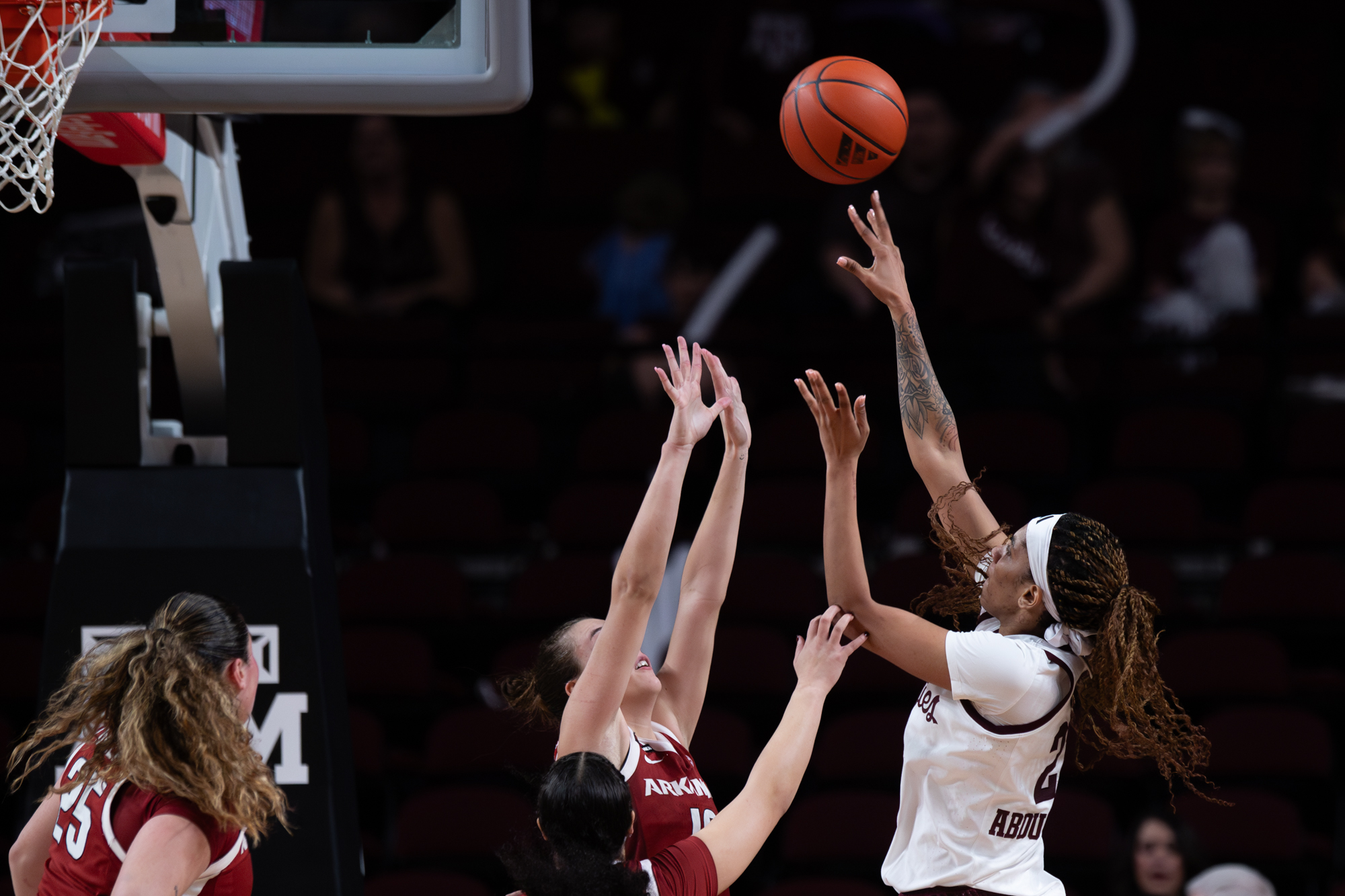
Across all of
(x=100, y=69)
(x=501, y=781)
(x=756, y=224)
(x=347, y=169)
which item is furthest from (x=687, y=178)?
(x=100, y=69)

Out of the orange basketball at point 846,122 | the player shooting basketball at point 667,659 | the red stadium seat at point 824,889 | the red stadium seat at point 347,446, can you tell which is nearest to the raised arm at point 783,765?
the player shooting basketball at point 667,659

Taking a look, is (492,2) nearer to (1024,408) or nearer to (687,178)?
(1024,408)

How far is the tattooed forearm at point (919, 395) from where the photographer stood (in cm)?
343

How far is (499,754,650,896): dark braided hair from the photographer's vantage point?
2365 millimetres

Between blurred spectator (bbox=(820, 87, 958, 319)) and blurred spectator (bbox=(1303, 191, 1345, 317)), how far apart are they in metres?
1.91

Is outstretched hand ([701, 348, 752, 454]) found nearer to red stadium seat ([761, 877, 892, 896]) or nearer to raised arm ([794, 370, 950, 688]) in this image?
raised arm ([794, 370, 950, 688])

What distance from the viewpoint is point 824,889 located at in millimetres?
5105

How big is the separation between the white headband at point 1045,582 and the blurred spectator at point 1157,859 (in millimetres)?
2352

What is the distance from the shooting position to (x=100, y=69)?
118 inches

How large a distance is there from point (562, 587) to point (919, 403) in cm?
310

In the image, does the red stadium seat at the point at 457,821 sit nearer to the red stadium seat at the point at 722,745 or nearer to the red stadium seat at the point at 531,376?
the red stadium seat at the point at 722,745

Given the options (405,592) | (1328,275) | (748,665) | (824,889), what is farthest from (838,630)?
(1328,275)

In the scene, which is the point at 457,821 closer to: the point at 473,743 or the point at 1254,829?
the point at 473,743

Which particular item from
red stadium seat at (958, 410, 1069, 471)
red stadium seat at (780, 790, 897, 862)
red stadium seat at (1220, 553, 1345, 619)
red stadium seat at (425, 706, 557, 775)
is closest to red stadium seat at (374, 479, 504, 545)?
red stadium seat at (425, 706, 557, 775)
